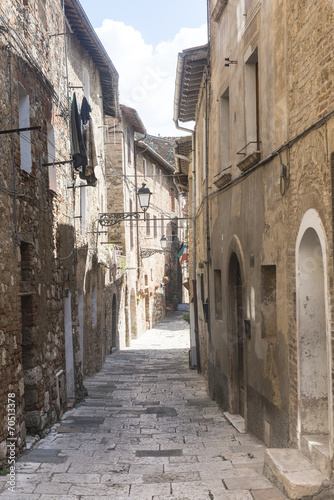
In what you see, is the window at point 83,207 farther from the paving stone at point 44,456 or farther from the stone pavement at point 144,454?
the paving stone at point 44,456

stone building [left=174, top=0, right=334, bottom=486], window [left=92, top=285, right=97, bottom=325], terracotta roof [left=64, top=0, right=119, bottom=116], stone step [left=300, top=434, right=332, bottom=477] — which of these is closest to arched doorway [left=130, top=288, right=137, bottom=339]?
terracotta roof [left=64, top=0, right=119, bottom=116]

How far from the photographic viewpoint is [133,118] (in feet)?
83.7

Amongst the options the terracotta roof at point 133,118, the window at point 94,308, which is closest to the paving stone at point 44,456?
the window at point 94,308

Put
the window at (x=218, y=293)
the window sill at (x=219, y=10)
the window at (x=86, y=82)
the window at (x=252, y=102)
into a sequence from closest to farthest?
the window at (x=252, y=102) < the window sill at (x=219, y=10) < the window at (x=218, y=293) < the window at (x=86, y=82)

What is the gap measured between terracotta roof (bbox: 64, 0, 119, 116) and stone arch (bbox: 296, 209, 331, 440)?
9.43 m

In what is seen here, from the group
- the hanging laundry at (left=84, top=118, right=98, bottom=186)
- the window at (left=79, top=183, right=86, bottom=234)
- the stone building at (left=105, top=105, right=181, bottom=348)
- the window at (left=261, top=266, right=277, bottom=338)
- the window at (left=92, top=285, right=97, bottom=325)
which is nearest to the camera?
the window at (left=261, top=266, right=277, bottom=338)

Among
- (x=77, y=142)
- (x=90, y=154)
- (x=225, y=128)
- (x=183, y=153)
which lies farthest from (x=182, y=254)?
(x=77, y=142)

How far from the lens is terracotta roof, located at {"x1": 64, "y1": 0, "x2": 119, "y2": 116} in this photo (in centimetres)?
1316

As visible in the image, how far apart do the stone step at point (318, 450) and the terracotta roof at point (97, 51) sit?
10.6 meters

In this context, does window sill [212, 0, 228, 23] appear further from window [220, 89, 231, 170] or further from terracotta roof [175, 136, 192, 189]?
terracotta roof [175, 136, 192, 189]

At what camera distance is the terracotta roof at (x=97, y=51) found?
1316 centimetres

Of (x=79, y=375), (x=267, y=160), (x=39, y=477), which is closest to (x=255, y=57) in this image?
(x=267, y=160)

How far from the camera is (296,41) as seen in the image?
5922mm

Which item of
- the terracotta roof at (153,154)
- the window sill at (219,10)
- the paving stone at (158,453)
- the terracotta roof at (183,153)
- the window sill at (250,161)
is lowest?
the paving stone at (158,453)
